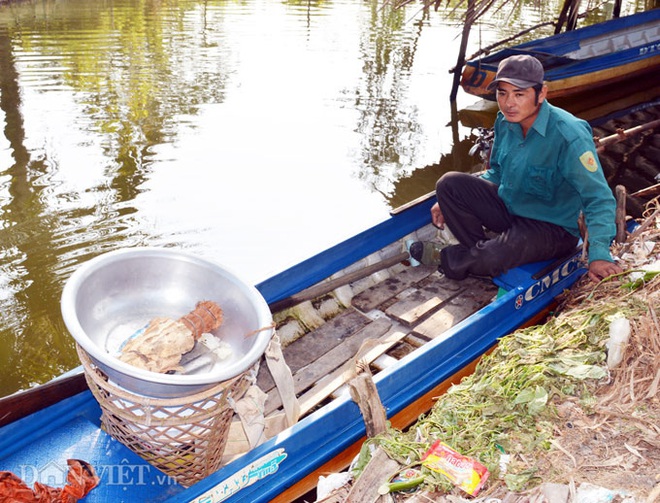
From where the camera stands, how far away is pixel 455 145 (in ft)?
32.6

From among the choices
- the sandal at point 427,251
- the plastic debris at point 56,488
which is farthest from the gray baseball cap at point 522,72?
the plastic debris at point 56,488

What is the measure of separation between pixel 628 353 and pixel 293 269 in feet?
6.75

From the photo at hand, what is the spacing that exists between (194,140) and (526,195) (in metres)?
6.12

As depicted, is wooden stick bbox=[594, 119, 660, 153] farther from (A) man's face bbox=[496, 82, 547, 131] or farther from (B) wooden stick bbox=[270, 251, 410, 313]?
(B) wooden stick bbox=[270, 251, 410, 313]

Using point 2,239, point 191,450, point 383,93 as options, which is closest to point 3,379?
point 2,239

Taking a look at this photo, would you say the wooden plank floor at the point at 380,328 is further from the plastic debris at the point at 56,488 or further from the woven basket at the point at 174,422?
the plastic debris at the point at 56,488

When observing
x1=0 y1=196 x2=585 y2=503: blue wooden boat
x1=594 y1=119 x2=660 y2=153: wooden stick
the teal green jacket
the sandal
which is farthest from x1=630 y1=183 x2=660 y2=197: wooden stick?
the sandal

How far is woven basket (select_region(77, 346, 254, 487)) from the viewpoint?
7.48ft

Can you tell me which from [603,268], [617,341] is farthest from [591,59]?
[617,341]

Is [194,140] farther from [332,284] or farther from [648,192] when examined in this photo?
[648,192]

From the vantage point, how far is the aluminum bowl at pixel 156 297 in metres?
2.60

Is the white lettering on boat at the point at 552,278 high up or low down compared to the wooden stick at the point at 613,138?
down

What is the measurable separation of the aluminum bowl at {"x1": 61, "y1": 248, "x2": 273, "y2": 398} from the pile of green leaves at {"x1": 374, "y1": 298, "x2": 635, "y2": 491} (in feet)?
2.58

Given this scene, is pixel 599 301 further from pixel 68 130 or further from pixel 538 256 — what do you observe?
pixel 68 130
